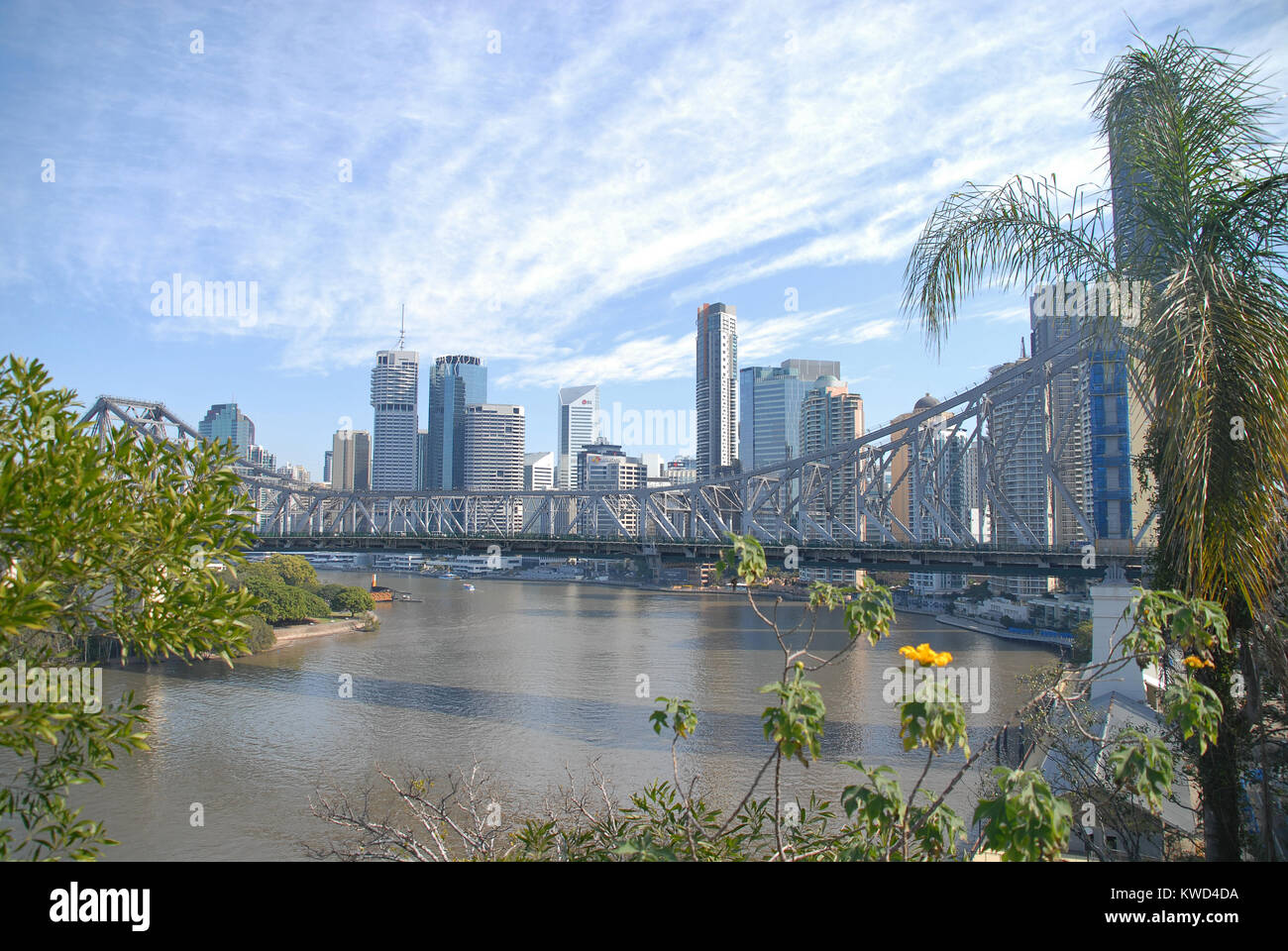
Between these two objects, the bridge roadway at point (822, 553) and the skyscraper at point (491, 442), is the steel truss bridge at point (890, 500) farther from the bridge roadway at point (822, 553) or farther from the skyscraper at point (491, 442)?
the skyscraper at point (491, 442)

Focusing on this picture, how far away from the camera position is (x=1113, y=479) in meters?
25.5

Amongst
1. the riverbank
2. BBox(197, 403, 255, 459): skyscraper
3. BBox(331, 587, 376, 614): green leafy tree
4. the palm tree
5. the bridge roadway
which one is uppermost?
BBox(197, 403, 255, 459): skyscraper

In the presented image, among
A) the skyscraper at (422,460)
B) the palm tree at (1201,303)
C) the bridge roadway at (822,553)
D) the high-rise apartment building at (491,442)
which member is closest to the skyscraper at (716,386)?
the high-rise apartment building at (491,442)

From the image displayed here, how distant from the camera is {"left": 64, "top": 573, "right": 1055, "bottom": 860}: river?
952 centimetres

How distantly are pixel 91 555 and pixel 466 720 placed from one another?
12.6 m

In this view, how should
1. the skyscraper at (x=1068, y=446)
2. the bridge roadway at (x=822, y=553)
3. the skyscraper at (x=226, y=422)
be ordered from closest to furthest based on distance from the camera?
the bridge roadway at (x=822, y=553), the skyscraper at (x=1068, y=446), the skyscraper at (x=226, y=422)

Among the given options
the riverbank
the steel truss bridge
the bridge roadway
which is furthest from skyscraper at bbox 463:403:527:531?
the riverbank

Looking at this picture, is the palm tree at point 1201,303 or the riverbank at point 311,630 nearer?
the palm tree at point 1201,303

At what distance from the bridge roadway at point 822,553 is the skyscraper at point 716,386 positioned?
55197mm

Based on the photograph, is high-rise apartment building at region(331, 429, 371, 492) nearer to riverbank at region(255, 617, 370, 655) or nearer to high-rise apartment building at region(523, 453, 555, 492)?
high-rise apartment building at region(523, 453, 555, 492)

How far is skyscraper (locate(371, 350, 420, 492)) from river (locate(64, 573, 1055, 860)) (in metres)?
70.4

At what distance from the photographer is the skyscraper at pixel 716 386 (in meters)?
83.5

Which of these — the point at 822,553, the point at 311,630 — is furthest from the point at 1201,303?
the point at 311,630

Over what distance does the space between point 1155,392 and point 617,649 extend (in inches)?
775
